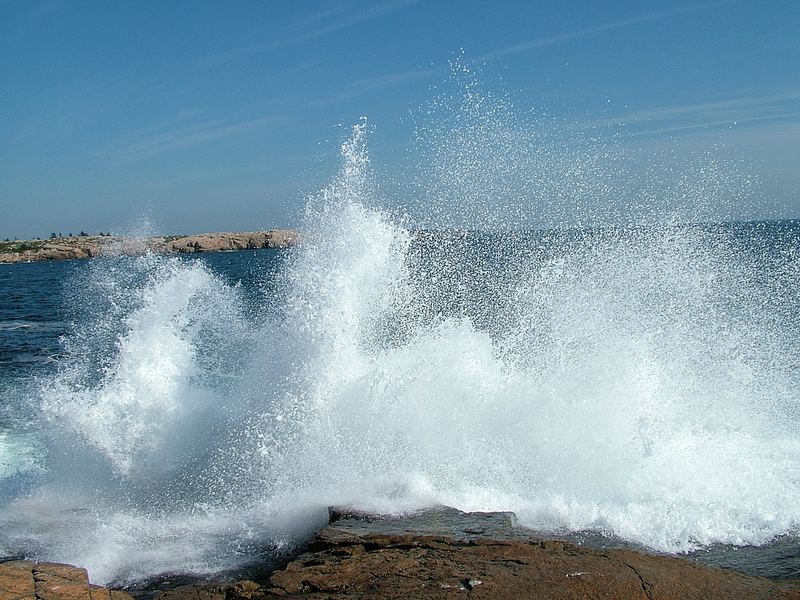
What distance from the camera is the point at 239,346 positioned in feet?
48.8

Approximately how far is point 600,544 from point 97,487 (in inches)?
262

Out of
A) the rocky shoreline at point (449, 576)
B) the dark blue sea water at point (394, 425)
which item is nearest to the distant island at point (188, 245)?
the dark blue sea water at point (394, 425)

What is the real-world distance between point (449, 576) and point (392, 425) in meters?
3.68

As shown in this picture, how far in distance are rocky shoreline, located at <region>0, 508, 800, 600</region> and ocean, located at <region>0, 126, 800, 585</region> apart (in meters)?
1.01

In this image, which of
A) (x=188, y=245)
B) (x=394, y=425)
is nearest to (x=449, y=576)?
(x=394, y=425)

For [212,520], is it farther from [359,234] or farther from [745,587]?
[745,587]

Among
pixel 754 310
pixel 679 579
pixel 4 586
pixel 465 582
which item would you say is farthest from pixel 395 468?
pixel 754 310

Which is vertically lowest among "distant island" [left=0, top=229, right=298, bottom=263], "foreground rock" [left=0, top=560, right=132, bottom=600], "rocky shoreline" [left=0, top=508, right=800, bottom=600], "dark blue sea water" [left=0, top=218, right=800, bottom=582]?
"foreground rock" [left=0, top=560, right=132, bottom=600]

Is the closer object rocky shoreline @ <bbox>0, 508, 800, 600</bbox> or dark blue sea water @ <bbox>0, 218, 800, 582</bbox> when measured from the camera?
rocky shoreline @ <bbox>0, 508, 800, 600</bbox>

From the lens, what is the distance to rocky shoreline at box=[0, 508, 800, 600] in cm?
506

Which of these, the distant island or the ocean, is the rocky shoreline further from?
the distant island

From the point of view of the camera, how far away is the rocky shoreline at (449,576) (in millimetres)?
5062

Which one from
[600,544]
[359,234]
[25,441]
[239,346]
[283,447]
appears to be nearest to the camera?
[600,544]

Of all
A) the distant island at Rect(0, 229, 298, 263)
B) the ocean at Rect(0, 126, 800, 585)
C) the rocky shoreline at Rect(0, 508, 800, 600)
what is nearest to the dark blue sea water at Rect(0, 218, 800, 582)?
the ocean at Rect(0, 126, 800, 585)
